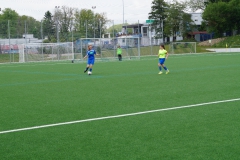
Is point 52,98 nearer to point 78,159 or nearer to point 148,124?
point 148,124

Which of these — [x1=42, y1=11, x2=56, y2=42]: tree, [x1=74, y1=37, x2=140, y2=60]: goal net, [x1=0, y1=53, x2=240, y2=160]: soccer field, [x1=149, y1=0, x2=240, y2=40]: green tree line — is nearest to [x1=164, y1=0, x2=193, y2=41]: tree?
[x1=149, y1=0, x2=240, y2=40]: green tree line

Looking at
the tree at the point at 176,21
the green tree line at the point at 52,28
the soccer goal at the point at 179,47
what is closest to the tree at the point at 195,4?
the tree at the point at 176,21

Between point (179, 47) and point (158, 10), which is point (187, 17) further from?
point (179, 47)

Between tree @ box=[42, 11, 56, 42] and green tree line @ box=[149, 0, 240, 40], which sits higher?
green tree line @ box=[149, 0, 240, 40]

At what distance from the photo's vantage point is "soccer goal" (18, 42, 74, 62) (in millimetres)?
46156

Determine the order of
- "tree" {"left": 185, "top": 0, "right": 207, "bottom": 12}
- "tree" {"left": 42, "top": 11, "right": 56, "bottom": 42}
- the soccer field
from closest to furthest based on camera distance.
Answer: the soccer field, "tree" {"left": 42, "top": 11, "right": 56, "bottom": 42}, "tree" {"left": 185, "top": 0, "right": 207, "bottom": 12}

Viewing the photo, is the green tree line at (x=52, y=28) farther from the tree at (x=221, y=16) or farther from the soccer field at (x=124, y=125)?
the soccer field at (x=124, y=125)

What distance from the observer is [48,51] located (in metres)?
47.4

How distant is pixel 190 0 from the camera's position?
96.4 meters

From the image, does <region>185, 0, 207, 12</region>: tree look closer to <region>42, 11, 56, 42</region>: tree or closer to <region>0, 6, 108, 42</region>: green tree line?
<region>0, 6, 108, 42</region>: green tree line

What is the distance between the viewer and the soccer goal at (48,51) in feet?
151

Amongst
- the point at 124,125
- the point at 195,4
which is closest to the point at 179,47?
the point at 195,4

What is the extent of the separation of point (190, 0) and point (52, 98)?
8871cm

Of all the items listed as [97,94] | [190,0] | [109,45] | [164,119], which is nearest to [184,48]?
[109,45]
